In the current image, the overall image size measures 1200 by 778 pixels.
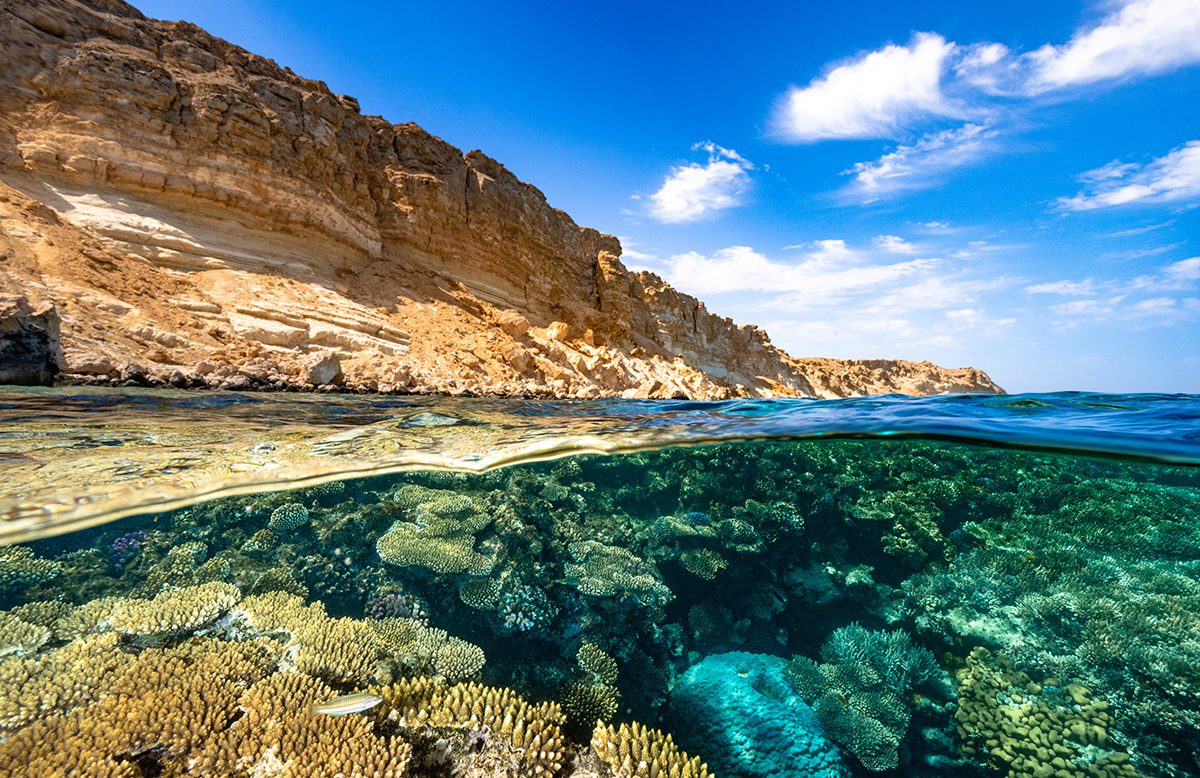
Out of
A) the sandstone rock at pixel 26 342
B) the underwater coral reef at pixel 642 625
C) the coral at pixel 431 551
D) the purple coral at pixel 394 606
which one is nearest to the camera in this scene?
the underwater coral reef at pixel 642 625

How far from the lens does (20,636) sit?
14.4ft

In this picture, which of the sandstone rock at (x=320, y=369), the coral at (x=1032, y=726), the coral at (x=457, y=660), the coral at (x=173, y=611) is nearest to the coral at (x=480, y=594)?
the coral at (x=457, y=660)

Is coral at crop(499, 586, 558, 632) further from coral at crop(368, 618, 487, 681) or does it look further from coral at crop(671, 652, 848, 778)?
coral at crop(671, 652, 848, 778)

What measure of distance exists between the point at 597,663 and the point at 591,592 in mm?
970

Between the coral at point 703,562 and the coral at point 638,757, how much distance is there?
132 inches

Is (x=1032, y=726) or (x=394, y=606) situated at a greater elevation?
(x=394, y=606)

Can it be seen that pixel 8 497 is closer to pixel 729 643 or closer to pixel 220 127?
pixel 729 643

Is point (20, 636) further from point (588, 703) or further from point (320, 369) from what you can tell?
point (320, 369)

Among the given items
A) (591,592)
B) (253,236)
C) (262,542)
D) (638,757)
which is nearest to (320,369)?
(262,542)

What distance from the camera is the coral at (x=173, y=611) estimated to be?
443cm

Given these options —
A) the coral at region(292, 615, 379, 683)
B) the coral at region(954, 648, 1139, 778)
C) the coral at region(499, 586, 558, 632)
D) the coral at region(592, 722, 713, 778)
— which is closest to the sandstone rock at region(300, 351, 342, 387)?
the coral at region(292, 615, 379, 683)

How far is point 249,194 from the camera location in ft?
65.5

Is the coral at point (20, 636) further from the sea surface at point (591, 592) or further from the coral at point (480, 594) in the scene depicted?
the coral at point (480, 594)

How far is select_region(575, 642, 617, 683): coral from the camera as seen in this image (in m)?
5.35
